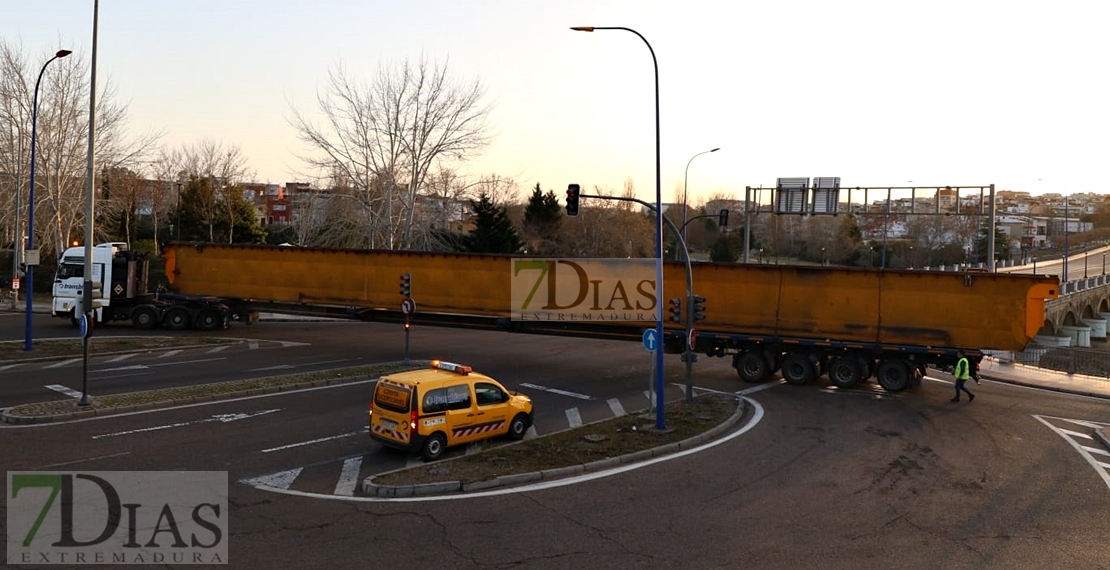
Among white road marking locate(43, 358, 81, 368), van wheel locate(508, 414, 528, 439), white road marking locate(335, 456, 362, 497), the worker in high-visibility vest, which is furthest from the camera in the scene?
white road marking locate(43, 358, 81, 368)

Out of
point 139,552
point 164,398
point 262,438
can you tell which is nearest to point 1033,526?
point 139,552

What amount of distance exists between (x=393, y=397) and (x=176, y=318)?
24089 mm

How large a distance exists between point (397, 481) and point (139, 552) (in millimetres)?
4006

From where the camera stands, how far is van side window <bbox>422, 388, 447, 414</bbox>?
13820 millimetres

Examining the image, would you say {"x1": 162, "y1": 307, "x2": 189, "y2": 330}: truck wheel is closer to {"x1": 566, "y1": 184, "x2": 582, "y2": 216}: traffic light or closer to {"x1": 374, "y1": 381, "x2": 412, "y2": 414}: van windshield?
{"x1": 566, "y1": 184, "x2": 582, "y2": 216}: traffic light

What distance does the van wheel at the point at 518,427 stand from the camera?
15555 mm

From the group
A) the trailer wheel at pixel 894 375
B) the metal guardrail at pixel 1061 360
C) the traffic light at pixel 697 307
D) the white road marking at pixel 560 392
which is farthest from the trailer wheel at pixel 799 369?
the metal guardrail at pixel 1061 360

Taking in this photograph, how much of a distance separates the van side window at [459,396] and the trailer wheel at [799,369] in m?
12.7

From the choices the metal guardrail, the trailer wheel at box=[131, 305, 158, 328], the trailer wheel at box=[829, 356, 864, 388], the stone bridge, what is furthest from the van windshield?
the stone bridge

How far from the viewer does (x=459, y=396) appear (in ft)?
47.4

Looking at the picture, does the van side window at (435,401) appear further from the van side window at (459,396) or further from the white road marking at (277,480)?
the white road marking at (277,480)

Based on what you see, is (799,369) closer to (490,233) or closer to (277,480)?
(277,480)

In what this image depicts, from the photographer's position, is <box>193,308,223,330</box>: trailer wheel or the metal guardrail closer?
the metal guardrail

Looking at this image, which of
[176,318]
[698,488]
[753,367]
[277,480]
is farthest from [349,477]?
[176,318]
